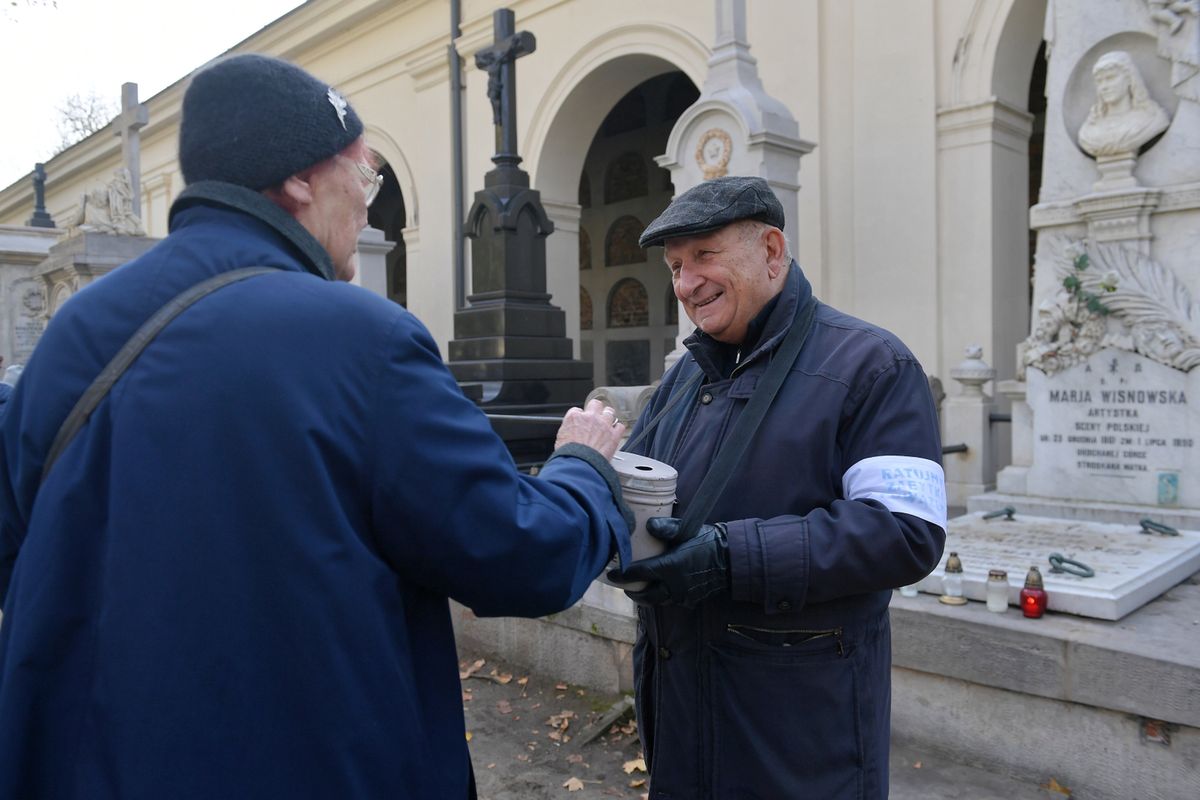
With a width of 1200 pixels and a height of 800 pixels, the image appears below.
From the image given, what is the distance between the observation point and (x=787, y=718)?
1753mm

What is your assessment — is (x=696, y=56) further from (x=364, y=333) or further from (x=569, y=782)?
(x=364, y=333)

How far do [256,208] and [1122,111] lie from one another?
19.7 feet

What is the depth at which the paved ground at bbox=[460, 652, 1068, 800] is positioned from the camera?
310cm

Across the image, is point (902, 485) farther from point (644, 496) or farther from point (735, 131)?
point (735, 131)

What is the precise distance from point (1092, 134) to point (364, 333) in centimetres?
595

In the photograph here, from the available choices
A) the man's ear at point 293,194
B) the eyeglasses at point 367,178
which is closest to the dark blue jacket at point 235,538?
the man's ear at point 293,194

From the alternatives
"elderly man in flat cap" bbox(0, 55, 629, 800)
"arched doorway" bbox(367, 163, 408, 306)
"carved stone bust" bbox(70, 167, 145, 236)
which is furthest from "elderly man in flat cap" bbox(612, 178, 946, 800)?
"arched doorway" bbox(367, 163, 408, 306)

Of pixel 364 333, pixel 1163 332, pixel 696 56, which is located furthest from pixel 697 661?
pixel 696 56

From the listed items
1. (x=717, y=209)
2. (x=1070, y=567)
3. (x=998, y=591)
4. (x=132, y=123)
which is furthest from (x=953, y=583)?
(x=132, y=123)

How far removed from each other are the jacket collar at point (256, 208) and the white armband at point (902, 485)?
106 cm

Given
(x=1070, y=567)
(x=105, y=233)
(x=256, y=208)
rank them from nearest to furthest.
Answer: (x=256, y=208), (x=1070, y=567), (x=105, y=233)

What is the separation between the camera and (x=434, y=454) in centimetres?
127

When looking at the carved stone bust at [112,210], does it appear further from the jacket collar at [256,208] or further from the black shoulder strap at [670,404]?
the jacket collar at [256,208]

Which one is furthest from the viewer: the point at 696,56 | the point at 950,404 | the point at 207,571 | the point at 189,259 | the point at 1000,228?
the point at 696,56
